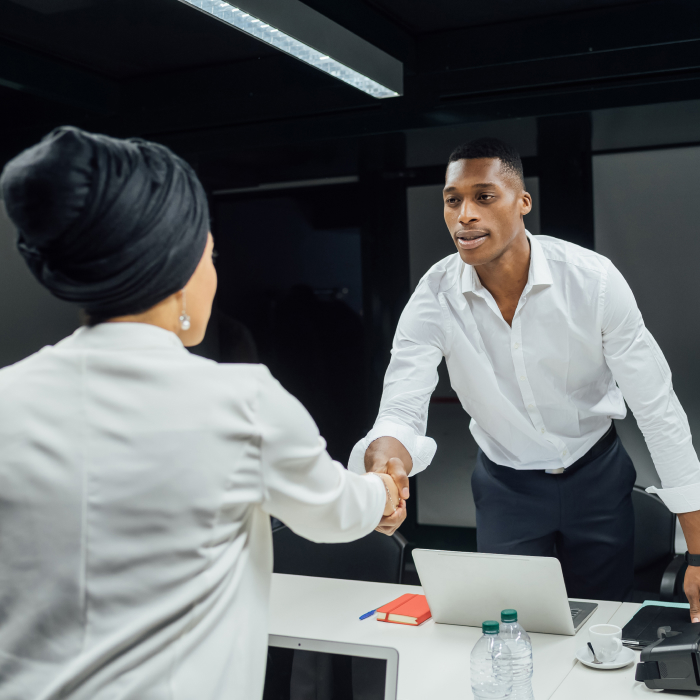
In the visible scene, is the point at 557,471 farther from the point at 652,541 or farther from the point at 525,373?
the point at 652,541

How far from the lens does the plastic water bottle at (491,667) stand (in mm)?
1463

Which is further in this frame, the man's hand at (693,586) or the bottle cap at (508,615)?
the man's hand at (693,586)

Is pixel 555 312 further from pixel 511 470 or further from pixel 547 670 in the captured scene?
pixel 547 670

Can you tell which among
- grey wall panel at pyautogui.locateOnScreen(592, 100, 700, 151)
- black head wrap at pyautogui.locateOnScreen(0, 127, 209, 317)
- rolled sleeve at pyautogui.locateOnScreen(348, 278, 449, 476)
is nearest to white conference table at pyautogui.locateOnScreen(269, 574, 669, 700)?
rolled sleeve at pyautogui.locateOnScreen(348, 278, 449, 476)

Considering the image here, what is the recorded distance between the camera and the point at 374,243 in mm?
4496

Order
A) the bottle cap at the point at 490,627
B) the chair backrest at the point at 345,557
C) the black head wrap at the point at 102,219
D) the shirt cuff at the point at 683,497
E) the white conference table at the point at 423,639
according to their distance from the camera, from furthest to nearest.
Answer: the chair backrest at the point at 345,557, the shirt cuff at the point at 683,497, the white conference table at the point at 423,639, the bottle cap at the point at 490,627, the black head wrap at the point at 102,219

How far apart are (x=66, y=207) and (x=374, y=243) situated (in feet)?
12.0

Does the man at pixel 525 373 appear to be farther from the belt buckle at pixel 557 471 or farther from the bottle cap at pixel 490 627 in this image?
the bottle cap at pixel 490 627

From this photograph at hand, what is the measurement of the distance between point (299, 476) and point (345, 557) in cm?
174

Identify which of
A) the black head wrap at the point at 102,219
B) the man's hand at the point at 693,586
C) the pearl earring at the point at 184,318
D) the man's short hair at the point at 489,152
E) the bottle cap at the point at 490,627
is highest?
the man's short hair at the point at 489,152

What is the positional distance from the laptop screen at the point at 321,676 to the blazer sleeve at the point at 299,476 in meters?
0.71

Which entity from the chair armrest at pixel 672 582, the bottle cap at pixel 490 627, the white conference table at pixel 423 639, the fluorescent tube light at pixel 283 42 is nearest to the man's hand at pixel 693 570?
the white conference table at pixel 423 639

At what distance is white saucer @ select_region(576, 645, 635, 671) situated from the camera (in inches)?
63.0

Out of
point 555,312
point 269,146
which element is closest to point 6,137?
point 269,146
